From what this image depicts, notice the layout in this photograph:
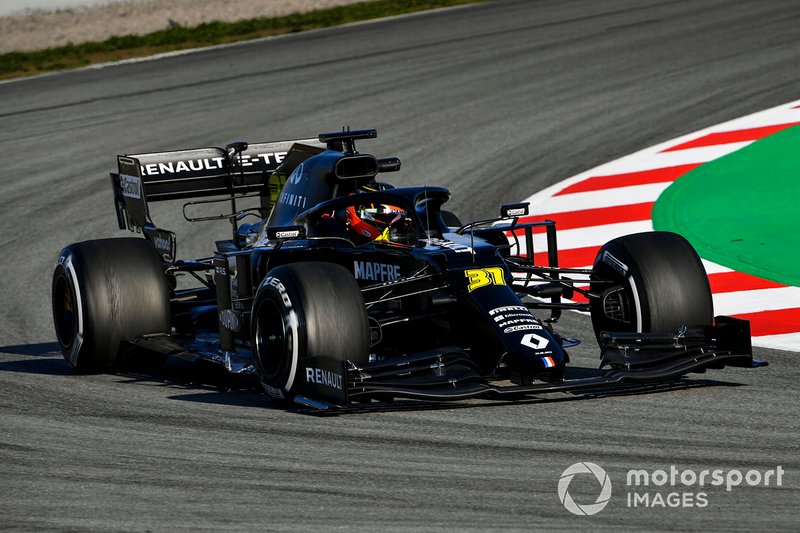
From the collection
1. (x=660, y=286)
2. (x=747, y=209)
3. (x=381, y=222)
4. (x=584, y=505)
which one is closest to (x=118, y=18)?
(x=747, y=209)

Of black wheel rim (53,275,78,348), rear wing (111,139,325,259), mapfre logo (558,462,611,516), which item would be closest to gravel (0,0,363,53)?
rear wing (111,139,325,259)

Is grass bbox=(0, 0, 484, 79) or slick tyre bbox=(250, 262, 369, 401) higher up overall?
grass bbox=(0, 0, 484, 79)

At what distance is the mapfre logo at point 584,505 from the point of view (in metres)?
5.59

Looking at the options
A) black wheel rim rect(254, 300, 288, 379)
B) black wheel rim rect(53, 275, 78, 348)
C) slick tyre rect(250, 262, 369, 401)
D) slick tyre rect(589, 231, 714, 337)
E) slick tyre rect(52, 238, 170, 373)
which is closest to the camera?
slick tyre rect(250, 262, 369, 401)

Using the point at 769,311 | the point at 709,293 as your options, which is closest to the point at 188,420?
the point at 709,293

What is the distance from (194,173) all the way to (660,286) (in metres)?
4.33

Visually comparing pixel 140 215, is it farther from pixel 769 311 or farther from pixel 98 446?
pixel 769 311

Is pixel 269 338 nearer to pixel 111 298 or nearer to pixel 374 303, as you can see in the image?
pixel 374 303

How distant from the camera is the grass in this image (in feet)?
75.5

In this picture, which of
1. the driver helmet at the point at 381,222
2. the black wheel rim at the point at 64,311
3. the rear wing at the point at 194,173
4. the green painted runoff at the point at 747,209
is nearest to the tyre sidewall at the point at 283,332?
the driver helmet at the point at 381,222

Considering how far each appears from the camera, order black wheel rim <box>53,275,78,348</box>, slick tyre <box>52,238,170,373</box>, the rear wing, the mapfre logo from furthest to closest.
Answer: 1. the rear wing
2. black wheel rim <box>53,275,78,348</box>
3. slick tyre <box>52,238,170,373</box>
4. the mapfre logo

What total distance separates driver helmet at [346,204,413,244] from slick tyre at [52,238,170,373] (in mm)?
1457

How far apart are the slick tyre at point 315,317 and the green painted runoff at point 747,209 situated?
14.1ft

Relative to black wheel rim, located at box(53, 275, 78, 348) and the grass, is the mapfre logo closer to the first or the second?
black wheel rim, located at box(53, 275, 78, 348)
